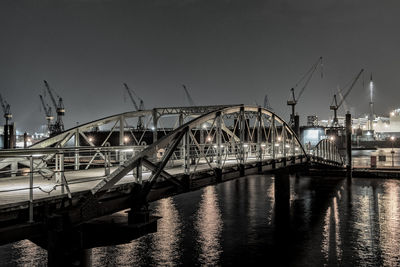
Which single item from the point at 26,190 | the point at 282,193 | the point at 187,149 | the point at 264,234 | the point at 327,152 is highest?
the point at 187,149

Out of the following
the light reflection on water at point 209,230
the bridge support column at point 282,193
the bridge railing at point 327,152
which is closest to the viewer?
the light reflection on water at point 209,230

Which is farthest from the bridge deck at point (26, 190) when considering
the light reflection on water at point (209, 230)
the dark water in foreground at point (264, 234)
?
the dark water in foreground at point (264, 234)

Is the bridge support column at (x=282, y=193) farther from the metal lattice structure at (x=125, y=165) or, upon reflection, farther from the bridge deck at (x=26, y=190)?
the bridge deck at (x=26, y=190)

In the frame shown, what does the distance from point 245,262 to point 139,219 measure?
10108mm

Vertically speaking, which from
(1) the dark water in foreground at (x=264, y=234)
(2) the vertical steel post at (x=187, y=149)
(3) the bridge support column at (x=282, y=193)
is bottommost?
(1) the dark water in foreground at (x=264, y=234)

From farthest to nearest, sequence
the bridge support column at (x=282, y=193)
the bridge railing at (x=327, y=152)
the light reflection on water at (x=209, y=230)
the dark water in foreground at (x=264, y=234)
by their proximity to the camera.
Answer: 1. the bridge railing at (x=327, y=152)
2. the bridge support column at (x=282, y=193)
3. the light reflection on water at (x=209, y=230)
4. the dark water in foreground at (x=264, y=234)

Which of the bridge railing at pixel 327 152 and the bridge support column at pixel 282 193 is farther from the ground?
the bridge railing at pixel 327 152

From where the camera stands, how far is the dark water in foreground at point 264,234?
22.4 meters

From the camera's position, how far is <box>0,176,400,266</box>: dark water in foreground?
73.6ft

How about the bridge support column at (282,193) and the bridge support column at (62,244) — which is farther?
the bridge support column at (282,193)

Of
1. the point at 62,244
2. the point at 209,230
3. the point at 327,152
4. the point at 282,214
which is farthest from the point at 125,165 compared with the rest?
the point at 327,152

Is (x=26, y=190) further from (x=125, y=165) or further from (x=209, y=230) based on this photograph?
(x=209, y=230)

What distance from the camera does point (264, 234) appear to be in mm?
27625

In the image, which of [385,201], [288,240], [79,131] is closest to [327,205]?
[385,201]
